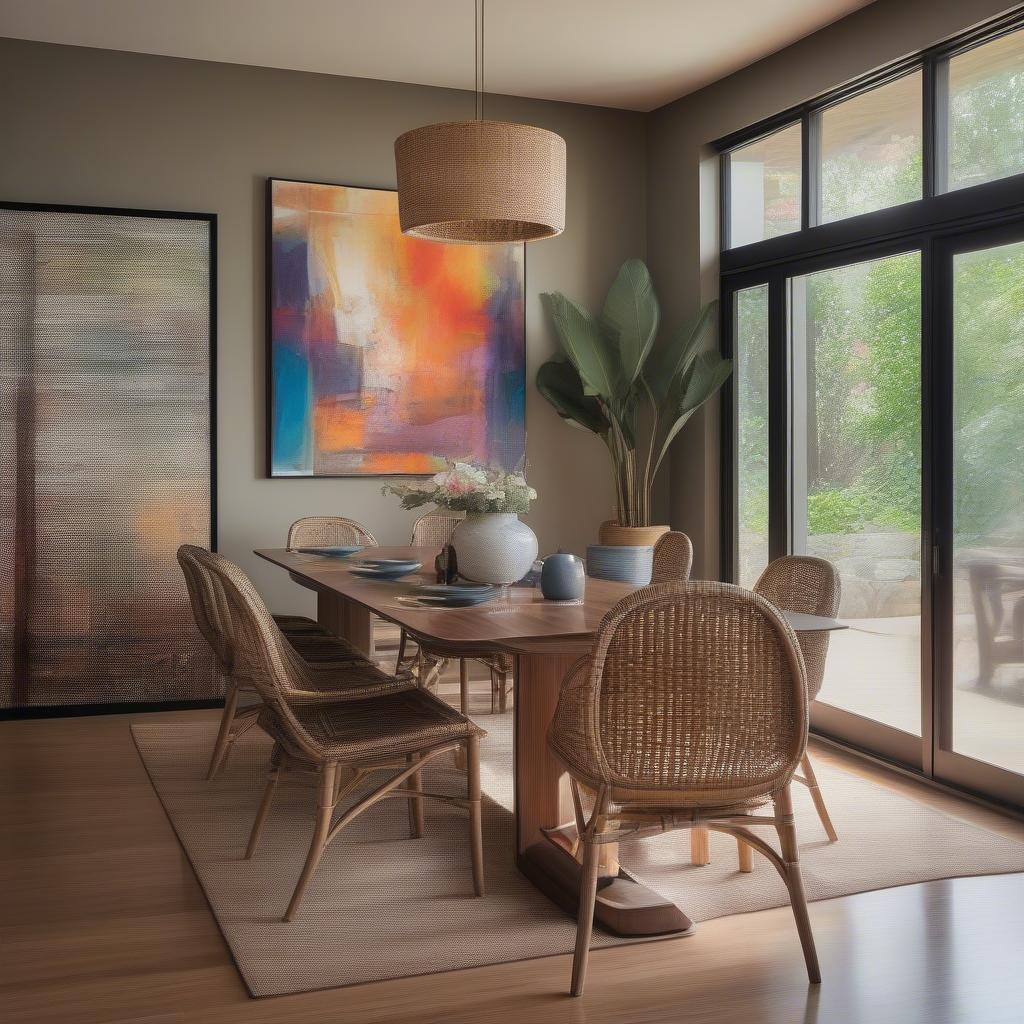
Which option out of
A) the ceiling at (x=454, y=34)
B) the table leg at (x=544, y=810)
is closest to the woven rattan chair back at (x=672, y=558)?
the table leg at (x=544, y=810)

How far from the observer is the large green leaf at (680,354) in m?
5.43

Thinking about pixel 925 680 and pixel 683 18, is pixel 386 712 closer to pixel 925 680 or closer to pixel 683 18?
pixel 925 680

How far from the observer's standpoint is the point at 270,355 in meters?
5.46

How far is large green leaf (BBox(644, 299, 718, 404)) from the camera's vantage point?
17.8 ft

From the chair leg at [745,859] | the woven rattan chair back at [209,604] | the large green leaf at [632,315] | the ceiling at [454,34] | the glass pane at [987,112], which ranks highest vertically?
the ceiling at [454,34]

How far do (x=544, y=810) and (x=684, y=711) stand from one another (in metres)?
0.91

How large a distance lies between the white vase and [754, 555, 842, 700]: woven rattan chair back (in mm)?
710

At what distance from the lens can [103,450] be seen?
5215 mm

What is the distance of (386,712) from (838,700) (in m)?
2.34

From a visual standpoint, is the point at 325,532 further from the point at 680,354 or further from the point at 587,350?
the point at 680,354

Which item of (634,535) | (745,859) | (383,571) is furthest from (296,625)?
(745,859)

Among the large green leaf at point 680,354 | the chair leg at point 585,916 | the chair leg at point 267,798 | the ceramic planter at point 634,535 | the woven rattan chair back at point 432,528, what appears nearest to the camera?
the chair leg at point 585,916

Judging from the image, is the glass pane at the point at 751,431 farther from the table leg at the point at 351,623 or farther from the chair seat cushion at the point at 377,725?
the chair seat cushion at the point at 377,725

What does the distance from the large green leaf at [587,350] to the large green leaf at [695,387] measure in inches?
11.5
